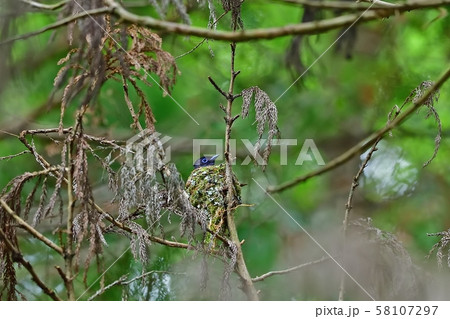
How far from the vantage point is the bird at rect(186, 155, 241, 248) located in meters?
1.80

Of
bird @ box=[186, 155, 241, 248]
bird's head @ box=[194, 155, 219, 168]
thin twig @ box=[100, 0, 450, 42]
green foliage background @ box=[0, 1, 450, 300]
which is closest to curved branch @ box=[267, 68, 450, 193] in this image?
thin twig @ box=[100, 0, 450, 42]

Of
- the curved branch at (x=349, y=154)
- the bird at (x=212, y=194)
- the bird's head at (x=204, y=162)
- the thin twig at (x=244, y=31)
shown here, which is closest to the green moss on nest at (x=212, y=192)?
the bird at (x=212, y=194)

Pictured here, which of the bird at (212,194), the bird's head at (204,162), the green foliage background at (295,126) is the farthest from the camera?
the green foliage background at (295,126)

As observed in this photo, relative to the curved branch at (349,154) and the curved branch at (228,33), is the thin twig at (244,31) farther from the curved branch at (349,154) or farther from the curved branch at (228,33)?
the curved branch at (349,154)

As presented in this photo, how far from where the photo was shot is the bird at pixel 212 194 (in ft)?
5.92

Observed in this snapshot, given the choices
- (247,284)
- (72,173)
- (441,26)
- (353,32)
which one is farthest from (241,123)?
(72,173)

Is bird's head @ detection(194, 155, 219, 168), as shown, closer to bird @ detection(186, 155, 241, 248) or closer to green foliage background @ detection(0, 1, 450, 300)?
green foliage background @ detection(0, 1, 450, 300)

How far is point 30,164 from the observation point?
3115 mm

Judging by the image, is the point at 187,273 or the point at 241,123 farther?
the point at 241,123

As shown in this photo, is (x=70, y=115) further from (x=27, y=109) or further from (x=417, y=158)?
(x=417, y=158)

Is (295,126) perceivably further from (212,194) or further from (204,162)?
(212,194)

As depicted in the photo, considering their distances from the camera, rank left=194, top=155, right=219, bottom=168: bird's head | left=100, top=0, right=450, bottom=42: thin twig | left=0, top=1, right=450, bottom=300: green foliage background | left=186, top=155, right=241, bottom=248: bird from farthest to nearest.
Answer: left=0, top=1, right=450, bottom=300: green foliage background < left=194, top=155, right=219, bottom=168: bird's head < left=186, top=155, right=241, bottom=248: bird < left=100, top=0, right=450, bottom=42: thin twig

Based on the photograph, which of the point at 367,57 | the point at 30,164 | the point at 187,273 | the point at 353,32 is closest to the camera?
the point at 353,32

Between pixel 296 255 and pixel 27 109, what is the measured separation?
1440 mm
